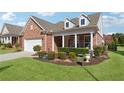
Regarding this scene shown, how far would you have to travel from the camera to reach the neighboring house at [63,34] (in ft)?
76.5

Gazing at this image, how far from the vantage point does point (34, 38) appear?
27.5m

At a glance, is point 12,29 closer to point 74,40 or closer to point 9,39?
point 9,39

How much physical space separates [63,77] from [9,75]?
136 inches

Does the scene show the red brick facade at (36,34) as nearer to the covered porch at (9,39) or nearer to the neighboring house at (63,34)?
the neighboring house at (63,34)

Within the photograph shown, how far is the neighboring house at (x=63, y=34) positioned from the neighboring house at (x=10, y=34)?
8.24m

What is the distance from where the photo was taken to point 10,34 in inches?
1457

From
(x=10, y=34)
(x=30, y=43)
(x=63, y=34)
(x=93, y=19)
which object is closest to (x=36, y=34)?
(x=30, y=43)

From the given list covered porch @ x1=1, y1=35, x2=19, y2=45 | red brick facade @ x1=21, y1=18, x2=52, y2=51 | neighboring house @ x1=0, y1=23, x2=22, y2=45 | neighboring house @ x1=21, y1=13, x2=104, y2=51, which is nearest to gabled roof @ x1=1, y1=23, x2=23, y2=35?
neighboring house @ x1=0, y1=23, x2=22, y2=45

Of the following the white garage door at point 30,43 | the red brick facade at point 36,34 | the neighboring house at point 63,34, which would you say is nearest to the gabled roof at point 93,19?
the neighboring house at point 63,34

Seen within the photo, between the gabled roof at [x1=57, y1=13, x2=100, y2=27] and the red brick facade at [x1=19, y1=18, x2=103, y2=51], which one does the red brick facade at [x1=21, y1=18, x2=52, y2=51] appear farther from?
the gabled roof at [x1=57, y1=13, x2=100, y2=27]

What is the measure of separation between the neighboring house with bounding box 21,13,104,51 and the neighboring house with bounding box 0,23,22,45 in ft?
27.0
